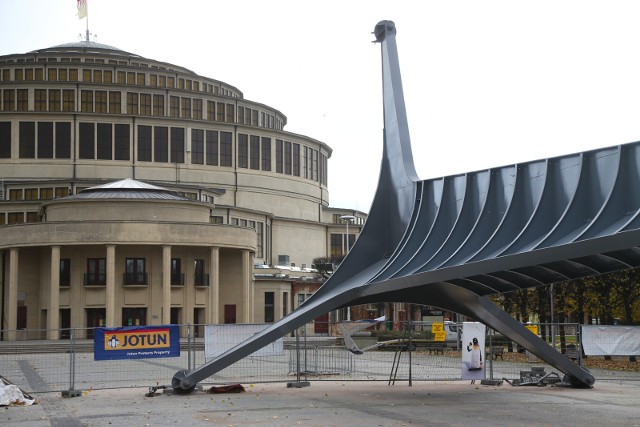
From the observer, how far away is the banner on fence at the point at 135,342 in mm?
26766

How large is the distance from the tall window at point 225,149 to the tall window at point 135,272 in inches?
867

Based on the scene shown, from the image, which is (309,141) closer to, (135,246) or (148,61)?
(148,61)

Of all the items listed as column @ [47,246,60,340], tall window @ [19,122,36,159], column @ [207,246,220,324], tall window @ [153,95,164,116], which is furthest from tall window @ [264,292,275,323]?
tall window @ [19,122,36,159]

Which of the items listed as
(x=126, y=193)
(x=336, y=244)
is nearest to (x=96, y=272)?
(x=126, y=193)

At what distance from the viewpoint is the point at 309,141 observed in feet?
317

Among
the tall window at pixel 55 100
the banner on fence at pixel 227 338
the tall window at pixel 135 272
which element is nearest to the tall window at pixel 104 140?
the tall window at pixel 55 100

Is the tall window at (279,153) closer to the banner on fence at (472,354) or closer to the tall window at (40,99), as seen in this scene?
the tall window at (40,99)

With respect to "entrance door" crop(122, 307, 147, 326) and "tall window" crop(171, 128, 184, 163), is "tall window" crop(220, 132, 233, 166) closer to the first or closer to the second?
"tall window" crop(171, 128, 184, 163)

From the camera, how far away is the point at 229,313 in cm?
7419

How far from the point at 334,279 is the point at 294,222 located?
216ft

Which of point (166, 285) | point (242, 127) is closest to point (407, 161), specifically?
point (166, 285)

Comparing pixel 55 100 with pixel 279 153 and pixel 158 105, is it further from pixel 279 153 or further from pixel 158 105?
pixel 279 153

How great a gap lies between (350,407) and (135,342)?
8.11m

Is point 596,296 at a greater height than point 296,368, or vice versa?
point 596,296
